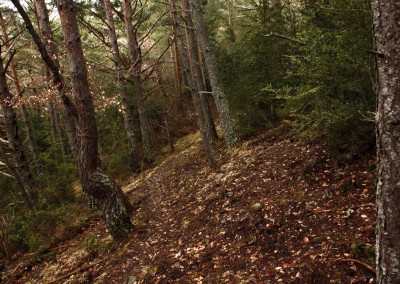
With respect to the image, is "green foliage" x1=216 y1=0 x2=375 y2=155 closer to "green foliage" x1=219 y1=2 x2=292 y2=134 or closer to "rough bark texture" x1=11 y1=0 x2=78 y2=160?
"green foliage" x1=219 y1=2 x2=292 y2=134

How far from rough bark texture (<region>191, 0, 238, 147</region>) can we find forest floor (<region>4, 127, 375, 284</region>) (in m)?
1.17

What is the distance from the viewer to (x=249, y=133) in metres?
10.2

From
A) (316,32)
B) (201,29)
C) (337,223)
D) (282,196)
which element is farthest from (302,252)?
(201,29)

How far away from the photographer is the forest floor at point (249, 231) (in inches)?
167

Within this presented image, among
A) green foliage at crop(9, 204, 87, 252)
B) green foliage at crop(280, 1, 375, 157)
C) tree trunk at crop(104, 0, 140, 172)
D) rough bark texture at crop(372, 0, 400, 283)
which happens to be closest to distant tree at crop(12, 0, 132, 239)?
green foliage at crop(9, 204, 87, 252)

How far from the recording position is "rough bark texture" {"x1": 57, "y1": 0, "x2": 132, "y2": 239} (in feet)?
→ 20.0

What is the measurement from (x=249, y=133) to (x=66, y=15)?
20.7ft

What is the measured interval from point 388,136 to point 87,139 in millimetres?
5415

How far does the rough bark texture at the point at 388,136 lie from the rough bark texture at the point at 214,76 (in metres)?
7.31

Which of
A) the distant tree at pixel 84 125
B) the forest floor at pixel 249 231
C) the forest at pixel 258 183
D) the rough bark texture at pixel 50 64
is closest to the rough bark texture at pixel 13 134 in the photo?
the forest at pixel 258 183

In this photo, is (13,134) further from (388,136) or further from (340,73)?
(388,136)

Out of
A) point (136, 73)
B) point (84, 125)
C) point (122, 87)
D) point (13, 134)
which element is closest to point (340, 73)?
point (84, 125)

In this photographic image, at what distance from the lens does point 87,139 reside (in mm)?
6352

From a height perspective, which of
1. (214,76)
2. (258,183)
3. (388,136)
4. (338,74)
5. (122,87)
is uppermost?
(122,87)
